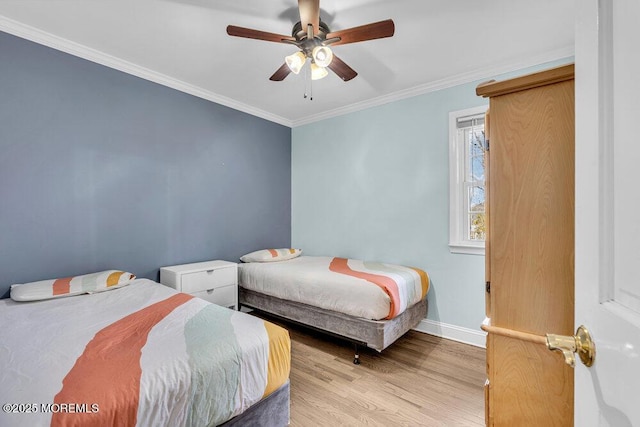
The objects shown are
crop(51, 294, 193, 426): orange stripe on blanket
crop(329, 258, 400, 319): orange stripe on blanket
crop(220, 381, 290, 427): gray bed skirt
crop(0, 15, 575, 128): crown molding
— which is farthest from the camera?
crop(329, 258, 400, 319): orange stripe on blanket

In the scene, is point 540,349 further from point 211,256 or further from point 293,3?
point 211,256

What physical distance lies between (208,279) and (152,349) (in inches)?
62.7

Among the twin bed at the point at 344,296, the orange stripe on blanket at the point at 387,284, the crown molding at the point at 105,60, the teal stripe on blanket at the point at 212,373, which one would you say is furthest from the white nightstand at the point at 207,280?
the crown molding at the point at 105,60

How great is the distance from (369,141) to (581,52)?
291cm

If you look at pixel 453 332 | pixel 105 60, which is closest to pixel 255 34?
pixel 105 60

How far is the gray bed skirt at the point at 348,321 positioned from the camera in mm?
2277

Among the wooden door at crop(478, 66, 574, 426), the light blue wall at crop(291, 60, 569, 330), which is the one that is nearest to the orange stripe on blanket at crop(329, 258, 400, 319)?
the light blue wall at crop(291, 60, 569, 330)

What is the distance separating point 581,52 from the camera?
0.59 meters

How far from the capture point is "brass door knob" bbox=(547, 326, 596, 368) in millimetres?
522

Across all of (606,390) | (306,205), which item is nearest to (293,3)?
(606,390)

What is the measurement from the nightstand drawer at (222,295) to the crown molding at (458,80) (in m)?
2.51

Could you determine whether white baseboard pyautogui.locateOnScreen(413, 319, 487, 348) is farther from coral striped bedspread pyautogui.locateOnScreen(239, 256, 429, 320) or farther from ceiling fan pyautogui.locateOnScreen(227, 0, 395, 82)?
ceiling fan pyautogui.locateOnScreen(227, 0, 395, 82)

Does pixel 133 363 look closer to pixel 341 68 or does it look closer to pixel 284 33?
pixel 341 68

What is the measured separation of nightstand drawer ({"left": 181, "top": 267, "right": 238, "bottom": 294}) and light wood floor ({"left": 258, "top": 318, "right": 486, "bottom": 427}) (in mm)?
962
